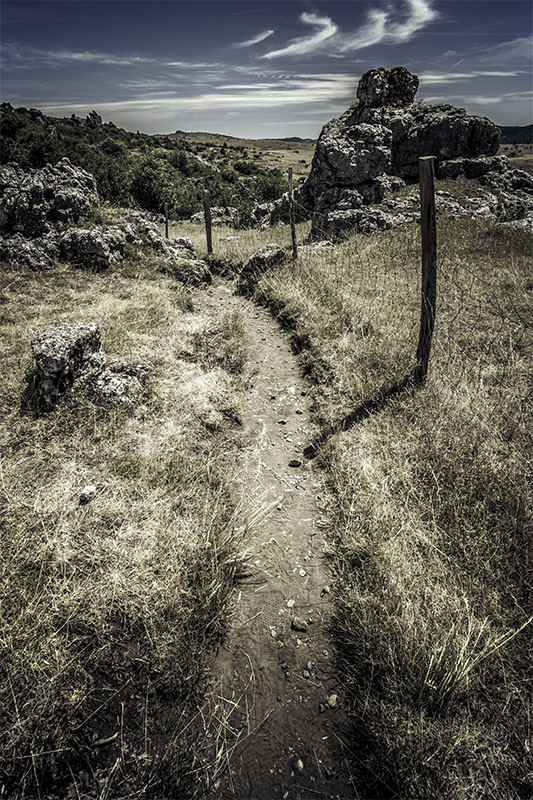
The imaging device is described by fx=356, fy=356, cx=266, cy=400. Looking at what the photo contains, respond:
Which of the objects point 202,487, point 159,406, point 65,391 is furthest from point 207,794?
point 65,391

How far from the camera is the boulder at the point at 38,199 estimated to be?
35.0 feet

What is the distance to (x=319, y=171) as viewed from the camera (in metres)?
18.6

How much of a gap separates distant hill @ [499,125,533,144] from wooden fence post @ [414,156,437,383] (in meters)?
187

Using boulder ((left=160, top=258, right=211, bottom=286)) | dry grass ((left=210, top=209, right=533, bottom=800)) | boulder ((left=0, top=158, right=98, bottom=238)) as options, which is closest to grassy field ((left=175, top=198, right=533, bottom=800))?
dry grass ((left=210, top=209, right=533, bottom=800))

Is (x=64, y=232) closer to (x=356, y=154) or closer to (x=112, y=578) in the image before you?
(x=112, y=578)

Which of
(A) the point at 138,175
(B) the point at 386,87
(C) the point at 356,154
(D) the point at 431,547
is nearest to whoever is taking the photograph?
(D) the point at 431,547

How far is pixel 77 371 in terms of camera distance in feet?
17.7

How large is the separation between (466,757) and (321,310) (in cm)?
720

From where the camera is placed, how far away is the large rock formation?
1711cm


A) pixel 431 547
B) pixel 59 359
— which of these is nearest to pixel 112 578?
pixel 431 547

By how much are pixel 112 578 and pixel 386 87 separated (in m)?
30.4

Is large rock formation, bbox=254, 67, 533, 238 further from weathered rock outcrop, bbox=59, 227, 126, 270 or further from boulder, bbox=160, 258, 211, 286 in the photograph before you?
weathered rock outcrop, bbox=59, 227, 126, 270

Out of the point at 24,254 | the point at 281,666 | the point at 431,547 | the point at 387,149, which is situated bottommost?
the point at 281,666

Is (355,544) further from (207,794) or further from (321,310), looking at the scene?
(321,310)
